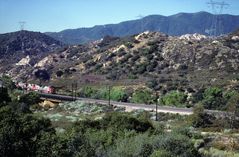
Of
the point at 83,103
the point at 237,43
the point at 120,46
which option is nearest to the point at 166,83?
the point at 83,103

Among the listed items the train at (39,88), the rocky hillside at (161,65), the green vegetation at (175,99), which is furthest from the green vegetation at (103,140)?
the train at (39,88)

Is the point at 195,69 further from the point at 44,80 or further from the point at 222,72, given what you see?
the point at 44,80

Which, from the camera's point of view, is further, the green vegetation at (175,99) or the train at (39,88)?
the train at (39,88)

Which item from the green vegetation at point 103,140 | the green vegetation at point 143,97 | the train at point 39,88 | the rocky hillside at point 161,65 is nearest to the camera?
the green vegetation at point 103,140

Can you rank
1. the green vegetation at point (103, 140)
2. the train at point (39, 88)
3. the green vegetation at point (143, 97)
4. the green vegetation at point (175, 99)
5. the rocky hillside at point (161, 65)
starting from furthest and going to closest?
the train at point (39, 88), the rocky hillside at point (161, 65), the green vegetation at point (143, 97), the green vegetation at point (175, 99), the green vegetation at point (103, 140)

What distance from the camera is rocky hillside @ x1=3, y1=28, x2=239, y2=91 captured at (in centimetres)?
11156

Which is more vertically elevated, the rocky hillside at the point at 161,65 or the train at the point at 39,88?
the rocky hillside at the point at 161,65

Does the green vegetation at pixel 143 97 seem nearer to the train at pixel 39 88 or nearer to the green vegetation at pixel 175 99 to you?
the green vegetation at pixel 175 99

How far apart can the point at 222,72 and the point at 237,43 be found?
85.8 feet

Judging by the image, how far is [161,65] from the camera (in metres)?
130

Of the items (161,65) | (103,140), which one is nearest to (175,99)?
(161,65)

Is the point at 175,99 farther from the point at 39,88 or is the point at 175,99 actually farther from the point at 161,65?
the point at 39,88

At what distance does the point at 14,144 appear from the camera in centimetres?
2986

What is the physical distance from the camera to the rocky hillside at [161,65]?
366 feet
